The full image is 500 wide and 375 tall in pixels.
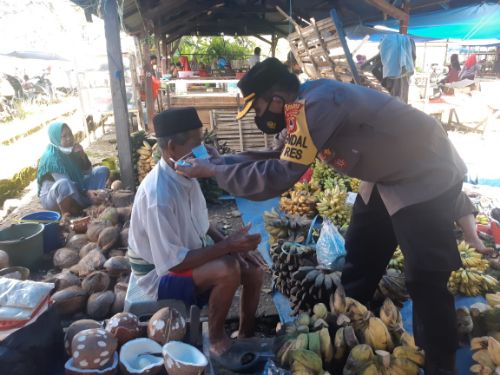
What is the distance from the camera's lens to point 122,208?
454cm

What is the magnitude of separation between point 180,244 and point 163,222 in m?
0.18

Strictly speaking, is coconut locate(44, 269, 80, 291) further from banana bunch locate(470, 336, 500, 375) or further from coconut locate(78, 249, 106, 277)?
banana bunch locate(470, 336, 500, 375)

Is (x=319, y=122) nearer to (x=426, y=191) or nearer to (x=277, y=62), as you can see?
(x=277, y=62)

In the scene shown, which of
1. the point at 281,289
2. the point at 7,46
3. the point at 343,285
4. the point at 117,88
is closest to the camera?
the point at 343,285

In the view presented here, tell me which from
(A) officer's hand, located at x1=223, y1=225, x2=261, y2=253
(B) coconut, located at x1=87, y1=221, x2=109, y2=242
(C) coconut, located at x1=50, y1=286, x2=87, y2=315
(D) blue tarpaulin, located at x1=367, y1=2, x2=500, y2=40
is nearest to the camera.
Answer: (A) officer's hand, located at x1=223, y1=225, x2=261, y2=253

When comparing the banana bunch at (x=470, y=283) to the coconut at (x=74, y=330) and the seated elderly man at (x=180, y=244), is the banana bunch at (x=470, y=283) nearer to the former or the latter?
the seated elderly man at (x=180, y=244)

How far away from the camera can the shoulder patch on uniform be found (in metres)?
1.79

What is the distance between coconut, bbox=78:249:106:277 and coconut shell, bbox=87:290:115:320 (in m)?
0.47

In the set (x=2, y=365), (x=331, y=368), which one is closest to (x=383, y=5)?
(x=331, y=368)

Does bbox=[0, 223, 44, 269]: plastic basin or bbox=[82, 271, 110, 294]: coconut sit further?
bbox=[0, 223, 44, 269]: plastic basin

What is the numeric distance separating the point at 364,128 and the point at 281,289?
1832mm

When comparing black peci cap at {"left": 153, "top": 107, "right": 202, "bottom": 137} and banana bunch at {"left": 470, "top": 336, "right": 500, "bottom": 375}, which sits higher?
black peci cap at {"left": 153, "top": 107, "right": 202, "bottom": 137}

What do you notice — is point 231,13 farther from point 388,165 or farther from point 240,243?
point 388,165

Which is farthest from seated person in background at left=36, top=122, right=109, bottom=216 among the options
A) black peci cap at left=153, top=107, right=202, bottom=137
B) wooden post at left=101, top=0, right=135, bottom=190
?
black peci cap at left=153, top=107, right=202, bottom=137
